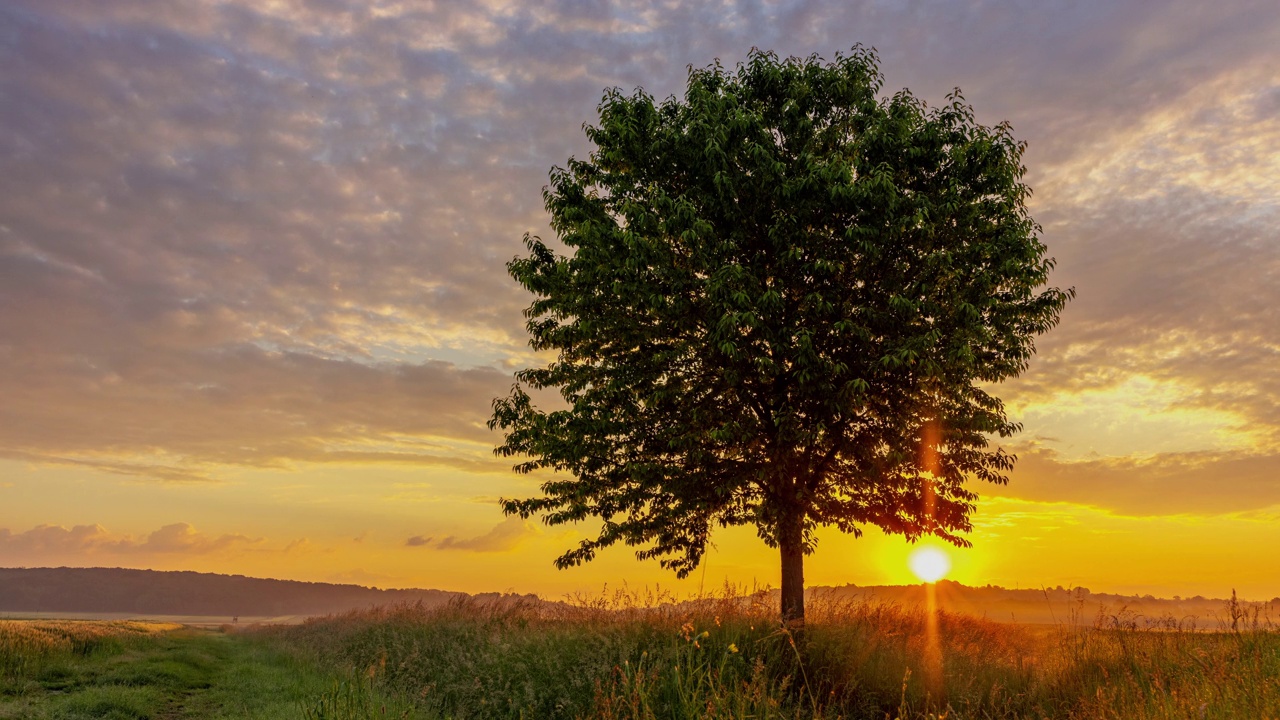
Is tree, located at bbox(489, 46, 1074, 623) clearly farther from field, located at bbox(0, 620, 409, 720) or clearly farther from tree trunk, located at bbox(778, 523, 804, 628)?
field, located at bbox(0, 620, 409, 720)

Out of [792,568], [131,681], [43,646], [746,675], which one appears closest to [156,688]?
[131,681]

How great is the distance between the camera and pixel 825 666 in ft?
39.2

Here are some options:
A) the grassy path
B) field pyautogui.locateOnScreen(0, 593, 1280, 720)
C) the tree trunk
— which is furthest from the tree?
the grassy path

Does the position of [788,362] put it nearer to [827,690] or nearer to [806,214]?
[806,214]

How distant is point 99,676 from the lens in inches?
684

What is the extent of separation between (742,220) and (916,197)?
12.5 feet

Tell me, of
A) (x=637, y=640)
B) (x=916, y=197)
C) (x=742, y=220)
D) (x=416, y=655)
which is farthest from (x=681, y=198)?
(x=416, y=655)

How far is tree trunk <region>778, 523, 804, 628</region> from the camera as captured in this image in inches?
664

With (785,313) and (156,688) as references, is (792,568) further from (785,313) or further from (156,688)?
(156,688)

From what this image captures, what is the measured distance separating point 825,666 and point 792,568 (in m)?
5.28

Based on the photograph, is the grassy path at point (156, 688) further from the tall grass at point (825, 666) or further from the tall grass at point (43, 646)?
the tall grass at point (825, 666)

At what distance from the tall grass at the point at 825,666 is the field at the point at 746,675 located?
0.04 metres

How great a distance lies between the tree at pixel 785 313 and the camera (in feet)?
51.8

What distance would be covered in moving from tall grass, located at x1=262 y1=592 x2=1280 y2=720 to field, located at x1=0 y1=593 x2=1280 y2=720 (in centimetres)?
4
